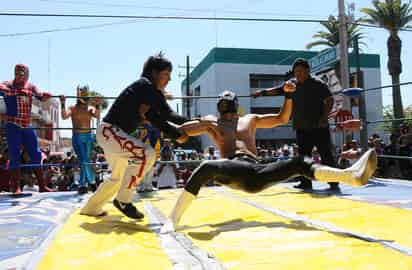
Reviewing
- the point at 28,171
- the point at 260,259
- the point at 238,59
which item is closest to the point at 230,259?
the point at 260,259

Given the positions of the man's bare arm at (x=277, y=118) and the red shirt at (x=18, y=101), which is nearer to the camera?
the man's bare arm at (x=277, y=118)

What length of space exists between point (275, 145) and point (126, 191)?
62.7ft

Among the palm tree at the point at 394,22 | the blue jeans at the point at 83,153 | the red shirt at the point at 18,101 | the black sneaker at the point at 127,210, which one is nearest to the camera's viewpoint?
the black sneaker at the point at 127,210

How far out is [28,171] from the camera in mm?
6191

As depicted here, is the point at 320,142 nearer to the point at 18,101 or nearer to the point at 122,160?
the point at 122,160

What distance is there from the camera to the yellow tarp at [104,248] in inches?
66.8

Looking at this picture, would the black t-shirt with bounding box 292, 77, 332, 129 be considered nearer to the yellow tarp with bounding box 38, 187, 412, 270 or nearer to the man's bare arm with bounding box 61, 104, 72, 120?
the yellow tarp with bounding box 38, 187, 412, 270

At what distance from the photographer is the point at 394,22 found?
17516 mm

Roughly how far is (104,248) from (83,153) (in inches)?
109

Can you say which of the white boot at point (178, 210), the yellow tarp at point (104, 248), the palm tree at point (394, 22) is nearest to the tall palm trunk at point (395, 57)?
the palm tree at point (394, 22)

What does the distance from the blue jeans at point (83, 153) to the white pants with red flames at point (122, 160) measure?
1.71 meters

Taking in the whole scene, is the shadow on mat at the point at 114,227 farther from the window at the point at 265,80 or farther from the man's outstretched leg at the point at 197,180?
the window at the point at 265,80

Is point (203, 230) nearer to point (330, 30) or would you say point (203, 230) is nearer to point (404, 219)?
point (404, 219)

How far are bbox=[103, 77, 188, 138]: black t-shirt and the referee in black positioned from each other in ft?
5.96
